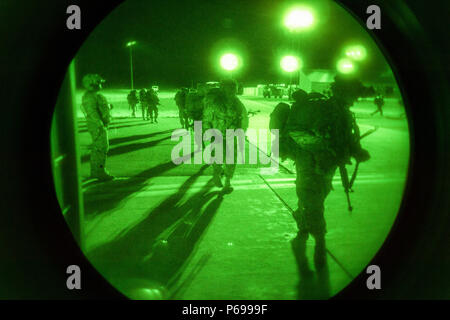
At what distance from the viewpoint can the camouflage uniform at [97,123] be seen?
19.5ft

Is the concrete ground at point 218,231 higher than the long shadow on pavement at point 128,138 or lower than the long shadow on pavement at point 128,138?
lower

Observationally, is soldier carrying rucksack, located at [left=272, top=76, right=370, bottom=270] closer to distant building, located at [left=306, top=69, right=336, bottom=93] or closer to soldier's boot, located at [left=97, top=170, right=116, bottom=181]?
distant building, located at [left=306, top=69, right=336, bottom=93]

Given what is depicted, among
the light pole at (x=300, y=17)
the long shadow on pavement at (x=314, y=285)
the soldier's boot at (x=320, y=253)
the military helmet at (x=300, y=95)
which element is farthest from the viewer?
the military helmet at (x=300, y=95)

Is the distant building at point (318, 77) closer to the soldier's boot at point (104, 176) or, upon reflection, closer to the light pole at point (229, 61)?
the light pole at point (229, 61)

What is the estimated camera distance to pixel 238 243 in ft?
12.9

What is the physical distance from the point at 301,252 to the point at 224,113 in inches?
109

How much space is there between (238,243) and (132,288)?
4.09 feet

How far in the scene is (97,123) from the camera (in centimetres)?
605

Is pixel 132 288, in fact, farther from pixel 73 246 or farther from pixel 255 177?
pixel 255 177

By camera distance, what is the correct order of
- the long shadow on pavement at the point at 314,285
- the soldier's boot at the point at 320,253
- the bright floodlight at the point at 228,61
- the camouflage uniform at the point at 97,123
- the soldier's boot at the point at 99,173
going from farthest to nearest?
the soldier's boot at the point at 99,173
the camouflage uniform at the point at 97,123
the bright floodlight at the point at 228,61
the soldier's boot at the point at 320,253
the long shadow on pavement at the point at 314,285

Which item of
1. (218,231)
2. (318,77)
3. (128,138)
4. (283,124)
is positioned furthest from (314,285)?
(128,138)

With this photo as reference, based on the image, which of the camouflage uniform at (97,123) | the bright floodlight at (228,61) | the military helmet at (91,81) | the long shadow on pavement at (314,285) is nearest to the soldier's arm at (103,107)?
the camouflage uniform at (97,123)

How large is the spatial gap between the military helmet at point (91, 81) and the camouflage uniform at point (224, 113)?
1735 mm
